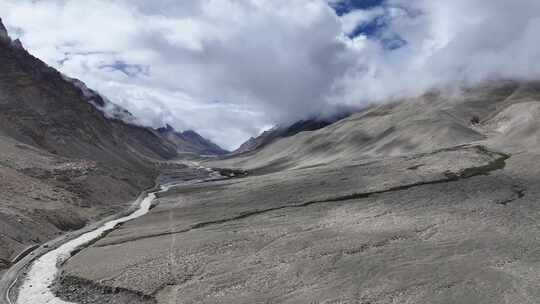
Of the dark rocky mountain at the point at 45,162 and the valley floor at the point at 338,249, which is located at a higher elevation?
the dark rocky mountain at the point at 45,162

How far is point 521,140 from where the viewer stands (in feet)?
388

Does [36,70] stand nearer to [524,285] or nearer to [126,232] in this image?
[126,232]

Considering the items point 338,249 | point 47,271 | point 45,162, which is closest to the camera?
point 338,249

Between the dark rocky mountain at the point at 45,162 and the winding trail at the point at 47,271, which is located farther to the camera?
the dark rocky mountain at the point at 45,162

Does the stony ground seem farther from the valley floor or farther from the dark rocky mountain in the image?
the dark rocky mountain

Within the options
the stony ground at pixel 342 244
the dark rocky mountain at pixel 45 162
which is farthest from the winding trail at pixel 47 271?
the dark rocky mountain at pixel 45 162

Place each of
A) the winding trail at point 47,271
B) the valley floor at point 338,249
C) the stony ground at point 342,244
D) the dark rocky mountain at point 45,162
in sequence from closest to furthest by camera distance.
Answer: the valley floor at point 338,249 < the stony ground at point 342,244 < the winding trail at point 47,271 < the dark rocky mountain at point 45,162

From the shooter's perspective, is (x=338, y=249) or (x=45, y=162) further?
(x=45, y=162)

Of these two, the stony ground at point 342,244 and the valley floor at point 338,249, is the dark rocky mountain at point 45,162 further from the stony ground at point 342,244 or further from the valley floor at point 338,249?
the valley floor at point 338,249

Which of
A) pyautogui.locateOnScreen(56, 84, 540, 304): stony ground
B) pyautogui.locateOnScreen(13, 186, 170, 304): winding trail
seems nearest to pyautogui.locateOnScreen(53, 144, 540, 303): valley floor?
pyautogui.locateOnScreen(56, 84, 540, 304): stony ground

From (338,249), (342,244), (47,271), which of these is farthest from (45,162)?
(338,249)

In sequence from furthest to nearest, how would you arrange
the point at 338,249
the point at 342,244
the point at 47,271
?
1. the point at 342,244
2. the point at 47,271
3. the point at 338,249

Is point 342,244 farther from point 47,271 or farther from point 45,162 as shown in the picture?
point 45,162

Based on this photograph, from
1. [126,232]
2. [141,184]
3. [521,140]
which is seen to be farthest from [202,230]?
[521,140]
